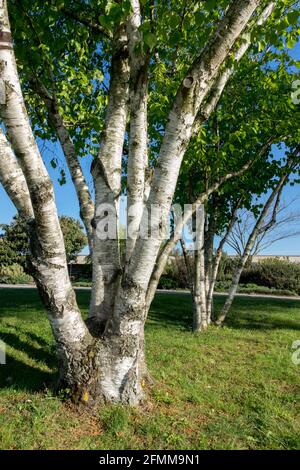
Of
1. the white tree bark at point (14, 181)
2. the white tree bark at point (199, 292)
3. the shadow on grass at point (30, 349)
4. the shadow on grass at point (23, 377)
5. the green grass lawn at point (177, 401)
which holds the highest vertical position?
the white tree bark at point (14, 181)

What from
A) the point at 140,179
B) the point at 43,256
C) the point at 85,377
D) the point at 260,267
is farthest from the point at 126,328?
the point at 260,267

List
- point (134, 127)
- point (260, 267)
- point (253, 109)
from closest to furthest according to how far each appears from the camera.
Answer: point (134, 127) < point (253, 109) < point (260, 267)

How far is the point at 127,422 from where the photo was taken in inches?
154

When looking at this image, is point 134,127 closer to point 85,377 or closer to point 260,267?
point 85,377

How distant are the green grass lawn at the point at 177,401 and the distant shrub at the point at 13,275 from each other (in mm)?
19899

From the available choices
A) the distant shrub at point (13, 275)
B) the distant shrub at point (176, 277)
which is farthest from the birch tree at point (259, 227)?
the distant shrub at point (13, 275)

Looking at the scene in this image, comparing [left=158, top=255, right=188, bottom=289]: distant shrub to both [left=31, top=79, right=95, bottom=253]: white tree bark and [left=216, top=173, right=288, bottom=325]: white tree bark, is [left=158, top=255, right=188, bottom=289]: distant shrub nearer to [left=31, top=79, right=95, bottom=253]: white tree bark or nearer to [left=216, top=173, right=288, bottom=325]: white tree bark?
[left=216, top=173, right=288, bottom=325]: white tree bark

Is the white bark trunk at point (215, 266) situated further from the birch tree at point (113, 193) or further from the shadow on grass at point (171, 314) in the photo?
the birch tree at point (113, 193)

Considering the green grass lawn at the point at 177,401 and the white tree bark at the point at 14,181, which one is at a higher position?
the white tree bark at the point at 14,181

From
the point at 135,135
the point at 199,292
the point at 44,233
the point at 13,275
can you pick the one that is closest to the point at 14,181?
the point at 44,233

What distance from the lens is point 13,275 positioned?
89.5ft

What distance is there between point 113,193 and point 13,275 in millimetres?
24738

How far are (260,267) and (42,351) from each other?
23053mm

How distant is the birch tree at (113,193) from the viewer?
3582mm
